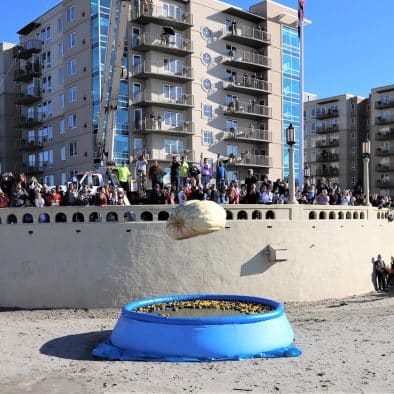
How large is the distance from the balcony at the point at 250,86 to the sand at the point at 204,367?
3238cm

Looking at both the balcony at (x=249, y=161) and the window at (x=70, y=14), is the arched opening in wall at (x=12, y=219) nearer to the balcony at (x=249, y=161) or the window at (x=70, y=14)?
the window at (x=70, y=14)

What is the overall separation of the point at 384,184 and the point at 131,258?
5633 centimetres

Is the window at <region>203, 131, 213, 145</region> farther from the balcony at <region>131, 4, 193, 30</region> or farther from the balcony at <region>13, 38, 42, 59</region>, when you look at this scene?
the balcony at <region>13, 38, 42, 59</region>

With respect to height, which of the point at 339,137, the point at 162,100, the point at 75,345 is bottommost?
the point at 75,345

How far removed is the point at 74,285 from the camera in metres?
16.5

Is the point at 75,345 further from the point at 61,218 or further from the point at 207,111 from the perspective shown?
the point at 207,111

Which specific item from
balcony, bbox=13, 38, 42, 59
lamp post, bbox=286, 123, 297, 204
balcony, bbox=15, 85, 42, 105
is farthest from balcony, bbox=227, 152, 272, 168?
lamp post, bbox=286, 123, 297, 204

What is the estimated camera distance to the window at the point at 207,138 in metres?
42.2

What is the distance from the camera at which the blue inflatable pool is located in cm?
998

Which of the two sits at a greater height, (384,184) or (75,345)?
(384,184)

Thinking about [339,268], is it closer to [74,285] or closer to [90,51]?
[74,285]

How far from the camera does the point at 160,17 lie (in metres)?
38.5

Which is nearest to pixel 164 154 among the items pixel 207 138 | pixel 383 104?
pixel 207 138

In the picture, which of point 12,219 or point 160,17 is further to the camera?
point 160,17
